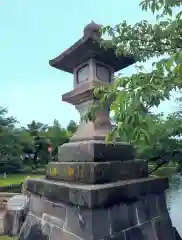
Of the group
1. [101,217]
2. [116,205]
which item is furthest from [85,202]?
[116,205]

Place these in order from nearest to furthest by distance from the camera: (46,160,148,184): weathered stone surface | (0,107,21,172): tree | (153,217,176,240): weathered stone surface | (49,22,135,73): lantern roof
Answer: (46,160,148,184): weathered stone surface, (153,217,176,240): weathered stone surface, (49,22,135,73): lantern roof, (0,107,21,172): tree

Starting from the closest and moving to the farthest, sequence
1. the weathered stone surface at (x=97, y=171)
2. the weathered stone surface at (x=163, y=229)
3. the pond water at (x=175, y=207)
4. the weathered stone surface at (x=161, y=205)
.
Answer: the weathered stone surface at (x=97, y=171)
the weathered stone surface at (x=163, y=229)
the weathered stone surface at (x=161, y=205)
the pond water at (x=175, y=207)

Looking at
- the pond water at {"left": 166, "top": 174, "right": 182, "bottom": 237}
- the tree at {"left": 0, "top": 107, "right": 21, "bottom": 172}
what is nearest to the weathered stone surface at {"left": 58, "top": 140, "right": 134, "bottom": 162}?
the pond water at {"left": 166, "top": 174, "right": 182, "bottom": 237}

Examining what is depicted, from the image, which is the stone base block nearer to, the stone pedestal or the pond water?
the stone pedestal

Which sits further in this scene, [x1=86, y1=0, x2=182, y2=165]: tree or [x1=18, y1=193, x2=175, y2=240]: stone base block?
[x1=18, y1=193, x2=175, y2=240]: stone base block

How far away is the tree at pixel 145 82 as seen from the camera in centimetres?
146

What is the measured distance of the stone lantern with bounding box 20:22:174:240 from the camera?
92.0 inches

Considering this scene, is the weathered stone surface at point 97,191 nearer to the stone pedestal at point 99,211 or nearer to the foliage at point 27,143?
the stone pedestal at point 99,211

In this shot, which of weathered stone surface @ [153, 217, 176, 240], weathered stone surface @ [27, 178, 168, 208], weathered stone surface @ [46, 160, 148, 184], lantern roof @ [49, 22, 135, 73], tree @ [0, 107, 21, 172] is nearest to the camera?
weathered stone surface @ [27, 178, 168, 208]

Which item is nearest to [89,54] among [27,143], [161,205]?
[161,205]

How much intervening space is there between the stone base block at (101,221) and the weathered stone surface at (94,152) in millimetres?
597

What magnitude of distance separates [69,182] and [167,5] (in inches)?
100

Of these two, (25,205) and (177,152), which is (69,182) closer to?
(25,205)

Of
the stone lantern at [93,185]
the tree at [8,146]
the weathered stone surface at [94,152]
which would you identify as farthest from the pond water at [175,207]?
the tree at [8,146]
